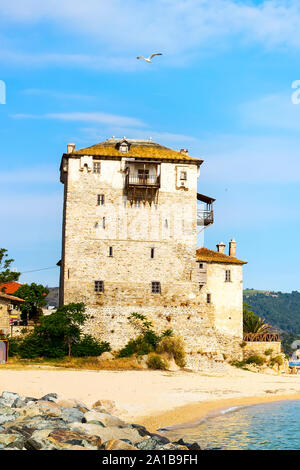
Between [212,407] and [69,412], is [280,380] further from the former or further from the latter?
[69,412]

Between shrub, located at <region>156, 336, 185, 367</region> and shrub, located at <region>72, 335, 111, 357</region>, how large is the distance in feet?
12.5

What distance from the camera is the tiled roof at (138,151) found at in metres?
45.7

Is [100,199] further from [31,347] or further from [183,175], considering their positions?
[31,347]

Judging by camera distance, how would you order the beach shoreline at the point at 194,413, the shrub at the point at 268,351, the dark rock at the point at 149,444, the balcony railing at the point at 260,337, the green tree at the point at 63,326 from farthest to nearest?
1. the balcony railing at the point at 260,337
2. the shrub at the point at 268,351
3. the green tree at the point at 63,326
4. the beach shoreline at the point at 194,413
5. the dark rock at the point at 149,444

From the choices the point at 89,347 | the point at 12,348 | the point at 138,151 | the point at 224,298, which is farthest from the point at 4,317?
the point at 224,298

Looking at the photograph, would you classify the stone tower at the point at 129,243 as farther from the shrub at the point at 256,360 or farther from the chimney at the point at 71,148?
the shrub at the point at 256,360

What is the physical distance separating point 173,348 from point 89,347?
6.05 m

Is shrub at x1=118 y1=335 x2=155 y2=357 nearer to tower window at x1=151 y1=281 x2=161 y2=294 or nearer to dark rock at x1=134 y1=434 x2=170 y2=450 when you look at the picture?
tower window at x1=151 y1=281 x2=161 y2=294

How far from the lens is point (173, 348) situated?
43.2 m

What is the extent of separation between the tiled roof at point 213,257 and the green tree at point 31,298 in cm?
1280

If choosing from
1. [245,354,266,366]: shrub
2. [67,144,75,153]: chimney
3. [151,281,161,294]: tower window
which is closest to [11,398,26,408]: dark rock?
[151,281,161,294]: tower window

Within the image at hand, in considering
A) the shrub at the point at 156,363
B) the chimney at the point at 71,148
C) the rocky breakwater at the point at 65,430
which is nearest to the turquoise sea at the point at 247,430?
the rocky breakwater at the point at 65,430

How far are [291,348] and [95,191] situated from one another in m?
126

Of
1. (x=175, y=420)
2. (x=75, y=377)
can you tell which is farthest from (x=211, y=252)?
(x=175, y=420)
